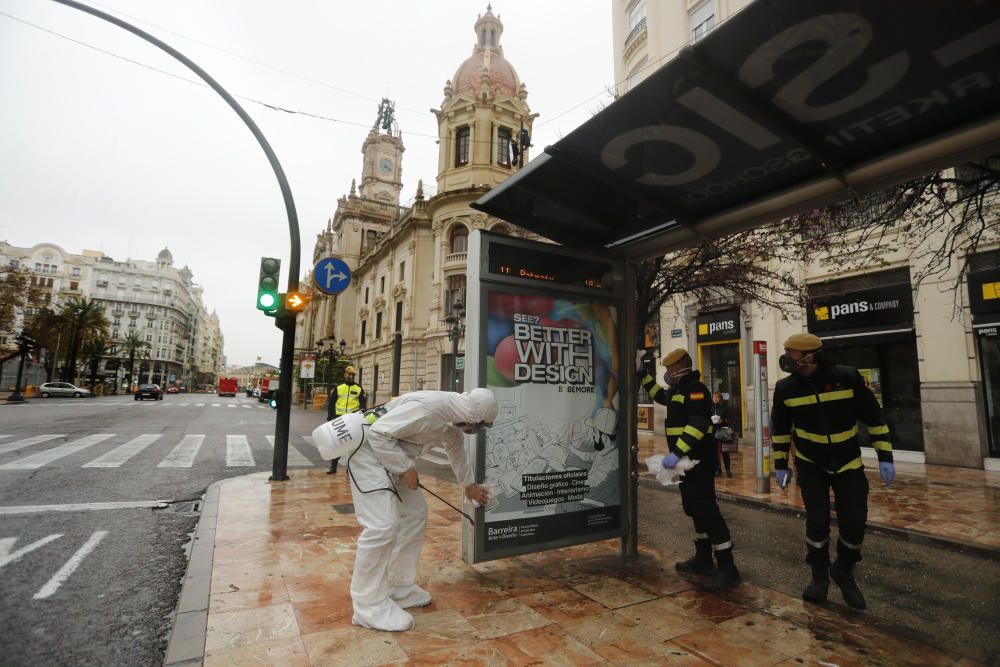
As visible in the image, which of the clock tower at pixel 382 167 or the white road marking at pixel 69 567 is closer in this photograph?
the white road marking at pixel 69 567

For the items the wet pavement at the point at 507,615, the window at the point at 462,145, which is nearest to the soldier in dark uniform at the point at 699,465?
the wet pavement at the point at 507,615

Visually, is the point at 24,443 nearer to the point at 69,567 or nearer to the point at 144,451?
the point at 144,451

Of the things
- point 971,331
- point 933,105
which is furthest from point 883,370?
point 933,105

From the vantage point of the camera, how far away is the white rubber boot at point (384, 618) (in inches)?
124

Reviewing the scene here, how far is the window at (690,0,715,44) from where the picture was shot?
56.4 feet

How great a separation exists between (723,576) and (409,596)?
8.03ft

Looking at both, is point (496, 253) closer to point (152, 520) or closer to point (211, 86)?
point (152, 520)

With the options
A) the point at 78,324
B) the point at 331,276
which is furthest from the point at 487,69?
the point at 78,324

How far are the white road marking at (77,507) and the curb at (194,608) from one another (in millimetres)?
1656

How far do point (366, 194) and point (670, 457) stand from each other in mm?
56285

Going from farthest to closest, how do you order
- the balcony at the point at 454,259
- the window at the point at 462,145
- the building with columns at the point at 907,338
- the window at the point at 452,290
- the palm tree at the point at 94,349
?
the palm tree at the point at 94,349, the window at the point at 462,145, the balcony at the point at 454,259, the window at the point at 452,290, the building with columns at the point at 907,338

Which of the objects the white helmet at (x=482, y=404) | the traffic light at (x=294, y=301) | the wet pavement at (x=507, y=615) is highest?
the traffic light at (x=294, y=301)

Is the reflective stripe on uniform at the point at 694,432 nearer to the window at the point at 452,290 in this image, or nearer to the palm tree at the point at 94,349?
the window at the point at 452,290

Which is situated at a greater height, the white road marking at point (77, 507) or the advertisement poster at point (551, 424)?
the advertisement poster at point (551, 424)
